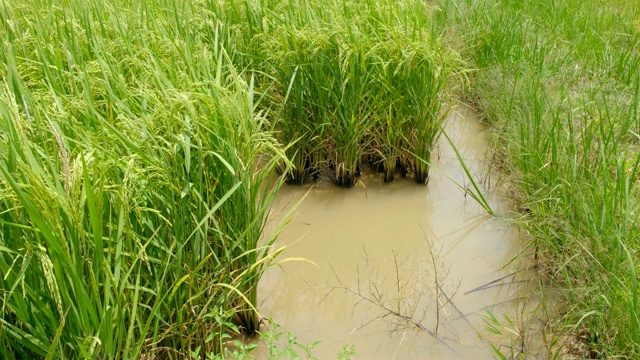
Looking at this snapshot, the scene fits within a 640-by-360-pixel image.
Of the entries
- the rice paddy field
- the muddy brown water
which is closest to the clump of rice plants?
the rice paddy field

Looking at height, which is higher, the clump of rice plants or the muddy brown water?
the clump of rice plants

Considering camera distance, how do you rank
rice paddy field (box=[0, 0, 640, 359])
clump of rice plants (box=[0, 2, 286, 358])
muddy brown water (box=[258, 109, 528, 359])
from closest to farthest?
clump of rice plants (box=[0, 2, 286, 358]), rice paddy field (box=[0, 0, 640, 359]), muddy brown water (box=[258, 109, 528, 359])

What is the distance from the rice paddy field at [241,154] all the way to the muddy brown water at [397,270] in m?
0.08

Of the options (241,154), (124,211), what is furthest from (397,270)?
(124,211)

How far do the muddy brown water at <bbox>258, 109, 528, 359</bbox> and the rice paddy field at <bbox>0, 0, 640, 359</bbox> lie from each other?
0.28 feet

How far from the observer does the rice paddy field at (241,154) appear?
1736mm

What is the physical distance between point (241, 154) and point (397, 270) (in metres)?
0.85

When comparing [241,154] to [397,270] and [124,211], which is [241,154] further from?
[397,270]

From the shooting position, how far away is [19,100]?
246cm

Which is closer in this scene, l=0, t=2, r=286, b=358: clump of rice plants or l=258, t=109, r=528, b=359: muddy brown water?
l=0, t=2, r=286, b=358: clump of rice plants

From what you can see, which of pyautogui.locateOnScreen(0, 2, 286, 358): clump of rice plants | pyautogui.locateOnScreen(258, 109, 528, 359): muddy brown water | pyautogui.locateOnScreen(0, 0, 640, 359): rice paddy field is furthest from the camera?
pyautogui.locateOnScreen(258, 109, 528, 359): muddy brown water

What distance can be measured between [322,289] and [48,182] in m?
1.44

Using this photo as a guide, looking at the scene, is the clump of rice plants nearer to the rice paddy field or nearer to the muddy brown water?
the rice paddy field

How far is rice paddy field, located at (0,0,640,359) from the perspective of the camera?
174 cm
